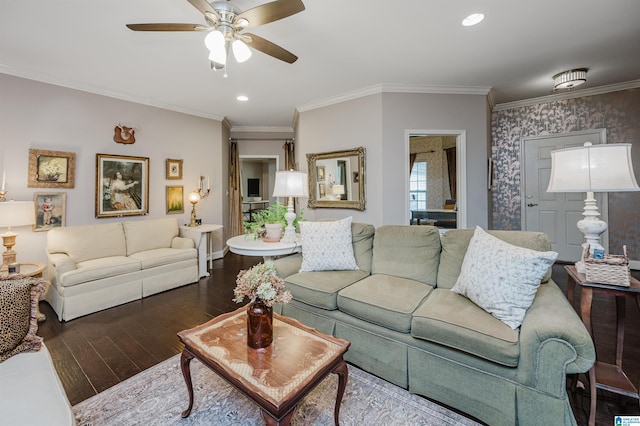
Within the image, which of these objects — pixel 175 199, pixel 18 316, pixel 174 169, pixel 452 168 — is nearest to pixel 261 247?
pixel 18 316

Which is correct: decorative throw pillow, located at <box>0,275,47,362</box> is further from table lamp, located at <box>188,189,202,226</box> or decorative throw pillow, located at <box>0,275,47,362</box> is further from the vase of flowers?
table lamp, located at <box>188,189,202,226</box>

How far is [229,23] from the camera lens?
6.28 ft

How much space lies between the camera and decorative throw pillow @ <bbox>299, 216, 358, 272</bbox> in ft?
8.21

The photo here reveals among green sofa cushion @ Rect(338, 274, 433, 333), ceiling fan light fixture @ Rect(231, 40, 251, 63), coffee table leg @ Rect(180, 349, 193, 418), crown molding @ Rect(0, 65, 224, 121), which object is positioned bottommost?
coffee table leg @ Rect(180, 349, 193, 418)

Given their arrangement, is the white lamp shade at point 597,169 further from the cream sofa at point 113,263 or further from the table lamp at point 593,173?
the cream sofa at point 113,263

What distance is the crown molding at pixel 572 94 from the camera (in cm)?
398

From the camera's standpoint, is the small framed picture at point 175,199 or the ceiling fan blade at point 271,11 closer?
the ceiling fan blade at point 271,11

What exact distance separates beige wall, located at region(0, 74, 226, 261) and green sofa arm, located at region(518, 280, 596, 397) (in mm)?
4728

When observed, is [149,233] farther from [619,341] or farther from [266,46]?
[619,341]

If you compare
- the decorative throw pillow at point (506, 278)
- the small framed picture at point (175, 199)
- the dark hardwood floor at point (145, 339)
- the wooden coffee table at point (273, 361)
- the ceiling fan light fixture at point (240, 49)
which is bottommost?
the dark hardwood floor at point (145, 339)

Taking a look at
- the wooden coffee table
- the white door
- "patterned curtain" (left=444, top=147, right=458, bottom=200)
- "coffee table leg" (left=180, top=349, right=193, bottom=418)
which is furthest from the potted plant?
"patterned curtain" (left=444, top=147, right=458, bottom=200)

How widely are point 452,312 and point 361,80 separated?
Result: 3052mm

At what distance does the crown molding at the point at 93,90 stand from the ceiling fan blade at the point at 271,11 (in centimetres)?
302

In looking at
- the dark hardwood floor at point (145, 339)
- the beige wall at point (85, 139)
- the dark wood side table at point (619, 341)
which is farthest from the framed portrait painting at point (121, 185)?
the dark wood side table at point (619, 341)
